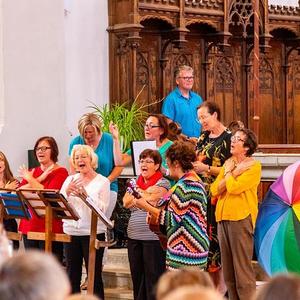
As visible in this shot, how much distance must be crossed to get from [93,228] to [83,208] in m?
0.27

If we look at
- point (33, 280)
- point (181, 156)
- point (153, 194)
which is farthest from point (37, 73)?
point (33, 280)

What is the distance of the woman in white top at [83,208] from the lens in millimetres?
7855

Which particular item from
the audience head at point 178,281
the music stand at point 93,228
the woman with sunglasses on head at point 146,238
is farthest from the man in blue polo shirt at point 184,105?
the audience head at point 178,281

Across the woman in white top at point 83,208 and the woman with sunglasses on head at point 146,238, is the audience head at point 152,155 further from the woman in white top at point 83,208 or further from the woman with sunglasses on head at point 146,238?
the woman in white top at point 83,208

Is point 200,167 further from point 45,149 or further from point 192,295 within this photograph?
point 192,295

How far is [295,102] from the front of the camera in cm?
1434

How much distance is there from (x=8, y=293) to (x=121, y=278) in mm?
6468

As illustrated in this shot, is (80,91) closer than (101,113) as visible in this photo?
No

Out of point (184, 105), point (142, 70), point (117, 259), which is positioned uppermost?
point (142, 70)

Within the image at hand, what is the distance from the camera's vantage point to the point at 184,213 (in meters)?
7.12

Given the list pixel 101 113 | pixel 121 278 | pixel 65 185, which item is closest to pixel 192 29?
pixel 101 113

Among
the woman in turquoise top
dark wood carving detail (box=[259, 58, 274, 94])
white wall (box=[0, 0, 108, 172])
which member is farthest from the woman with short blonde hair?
dark wood carving detail (box=[259, 58, 274, 94])

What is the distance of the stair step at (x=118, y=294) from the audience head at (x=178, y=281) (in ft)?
17.4

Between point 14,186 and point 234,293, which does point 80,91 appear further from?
point 234,293
